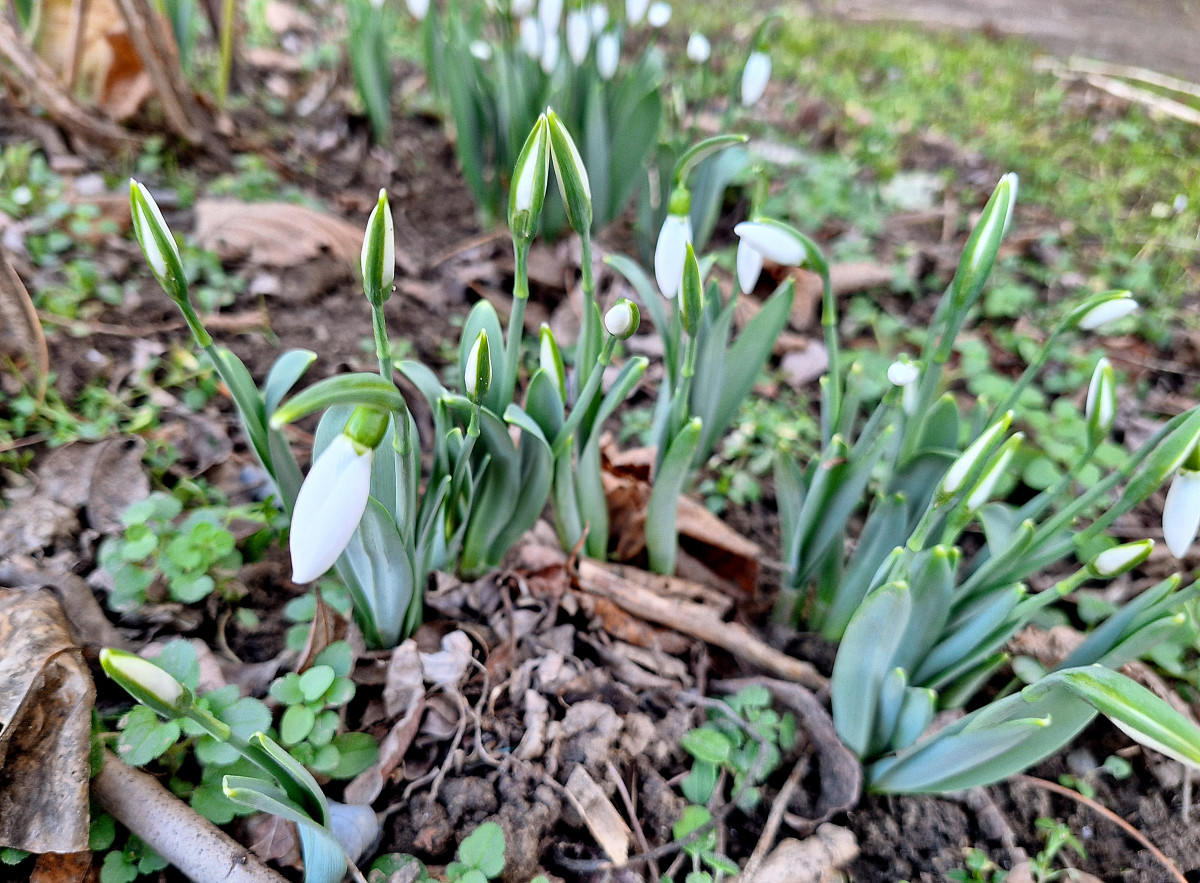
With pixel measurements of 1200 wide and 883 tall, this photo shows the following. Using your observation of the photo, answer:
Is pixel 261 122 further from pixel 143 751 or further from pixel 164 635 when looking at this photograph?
pixel 143 751

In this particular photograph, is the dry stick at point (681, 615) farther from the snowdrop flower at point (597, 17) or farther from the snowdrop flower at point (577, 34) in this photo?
the snowdrop flower at point (597, 17)

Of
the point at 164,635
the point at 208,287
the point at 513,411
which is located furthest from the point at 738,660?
the point at 208,287

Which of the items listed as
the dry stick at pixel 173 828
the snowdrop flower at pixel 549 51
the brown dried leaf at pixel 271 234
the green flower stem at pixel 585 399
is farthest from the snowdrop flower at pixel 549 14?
the dry stick at pixel 173 828

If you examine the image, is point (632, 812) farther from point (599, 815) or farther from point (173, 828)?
point (173, 828)

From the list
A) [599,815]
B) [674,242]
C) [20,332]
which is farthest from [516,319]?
[20,332]

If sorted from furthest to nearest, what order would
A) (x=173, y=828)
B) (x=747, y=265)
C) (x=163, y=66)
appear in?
(x=163, y=66) → (x=747, y=265) → (x=173, y=828)

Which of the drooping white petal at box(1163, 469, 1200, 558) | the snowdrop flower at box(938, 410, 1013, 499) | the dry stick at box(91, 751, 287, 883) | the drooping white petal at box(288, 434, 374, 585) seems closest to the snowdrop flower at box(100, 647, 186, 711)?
the drooping white petal at box(288, 434, 374, 585)

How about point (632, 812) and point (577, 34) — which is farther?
point (577, 34)
